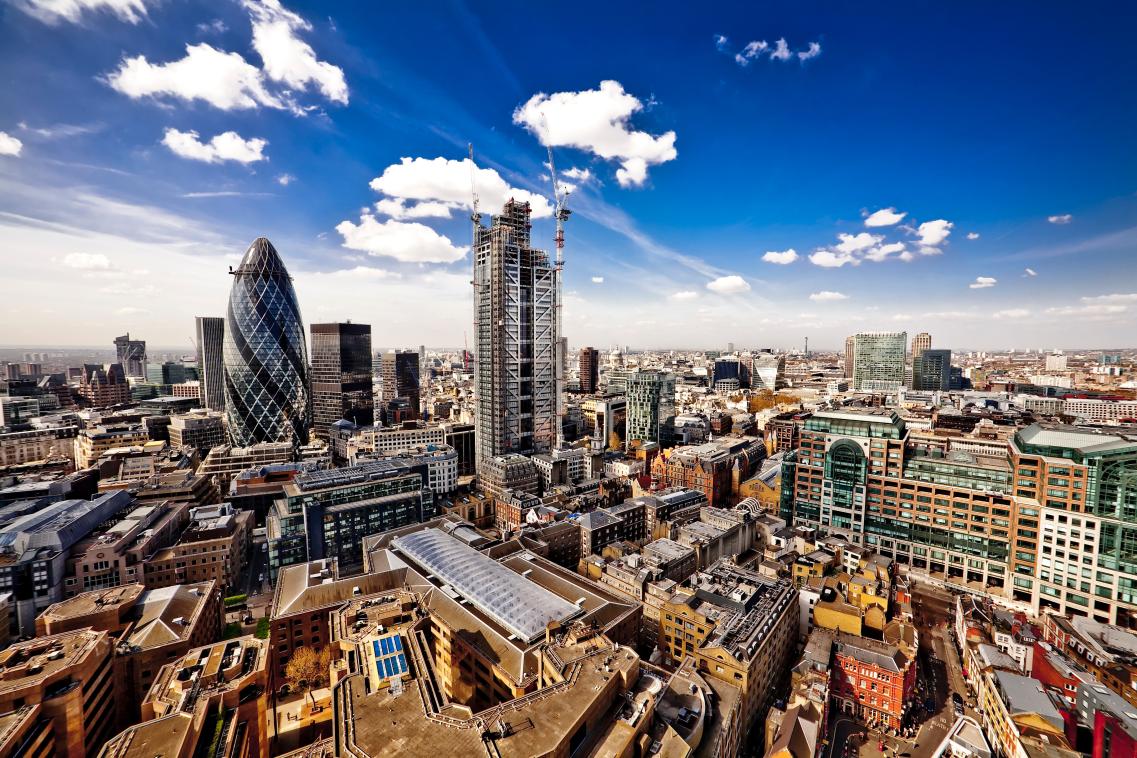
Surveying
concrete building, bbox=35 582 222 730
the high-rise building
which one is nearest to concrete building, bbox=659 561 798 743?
concrete building, bbox=35 582 222 730

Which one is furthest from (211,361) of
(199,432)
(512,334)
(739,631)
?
(739,631)

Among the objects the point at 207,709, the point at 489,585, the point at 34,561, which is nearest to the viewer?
the point at 207,709

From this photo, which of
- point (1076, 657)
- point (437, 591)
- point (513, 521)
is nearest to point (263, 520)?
point (513, 521)

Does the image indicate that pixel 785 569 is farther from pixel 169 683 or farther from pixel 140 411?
pixel 140 411

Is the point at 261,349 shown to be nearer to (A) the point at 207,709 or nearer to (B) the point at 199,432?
(B) the point at 199,432

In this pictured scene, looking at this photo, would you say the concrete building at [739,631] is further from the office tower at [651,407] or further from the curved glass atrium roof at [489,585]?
the office tower at [651,407]

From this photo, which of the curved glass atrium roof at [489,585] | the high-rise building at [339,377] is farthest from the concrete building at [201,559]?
the high-rise building at [339,377]
